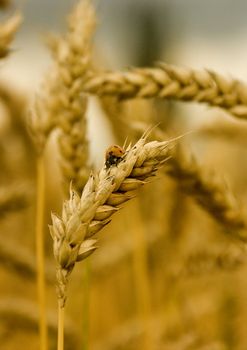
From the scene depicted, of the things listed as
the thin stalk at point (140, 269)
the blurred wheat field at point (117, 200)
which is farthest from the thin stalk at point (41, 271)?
the thin stalk at point (140, 269)

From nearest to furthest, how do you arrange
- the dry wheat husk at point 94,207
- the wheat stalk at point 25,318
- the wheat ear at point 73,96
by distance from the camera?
the dry wheat husk at point 94,207
the wheat ear at point 73,96
the wheat stalk at point 25,318

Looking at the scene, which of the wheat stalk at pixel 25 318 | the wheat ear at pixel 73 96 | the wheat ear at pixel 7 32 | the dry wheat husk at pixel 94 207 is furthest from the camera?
the wheat stalk at pixel 25 318

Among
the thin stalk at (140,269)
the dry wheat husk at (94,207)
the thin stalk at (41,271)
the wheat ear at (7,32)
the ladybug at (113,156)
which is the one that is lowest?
the thin stalk at (140,269)

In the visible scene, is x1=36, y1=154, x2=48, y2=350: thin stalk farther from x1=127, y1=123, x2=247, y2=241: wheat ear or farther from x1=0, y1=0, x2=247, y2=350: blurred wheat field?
x1=127, y1=123, x2=247, y2=241: wheat ear

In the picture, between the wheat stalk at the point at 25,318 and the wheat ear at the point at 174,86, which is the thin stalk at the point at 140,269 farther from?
the wheat ear at the point at 174,86

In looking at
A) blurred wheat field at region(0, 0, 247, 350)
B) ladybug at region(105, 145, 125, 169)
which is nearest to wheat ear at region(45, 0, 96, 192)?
blurred wheat field at region(0, 0, 247, 350)

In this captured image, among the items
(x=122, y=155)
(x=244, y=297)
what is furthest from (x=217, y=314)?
Answer: (x=122, y=155)

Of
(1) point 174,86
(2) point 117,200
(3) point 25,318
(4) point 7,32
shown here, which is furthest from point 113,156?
(3) point 25,318
